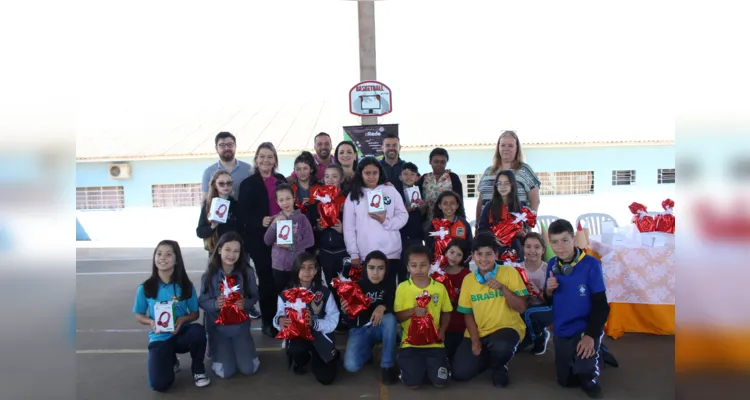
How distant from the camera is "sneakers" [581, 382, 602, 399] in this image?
3.49 m

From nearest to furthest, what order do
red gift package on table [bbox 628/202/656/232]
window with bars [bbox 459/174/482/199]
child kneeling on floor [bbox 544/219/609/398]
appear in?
child kneeling on floor [bbox 544/219/609/398] → red gift package on table [bbox 628/202/656/232] → window with bars [bbox 459/174/482/199]

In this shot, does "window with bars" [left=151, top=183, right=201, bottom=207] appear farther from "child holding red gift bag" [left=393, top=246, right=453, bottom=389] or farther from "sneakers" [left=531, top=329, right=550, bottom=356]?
"sneakers" [left=531, top=329, right=550, bottom=356]

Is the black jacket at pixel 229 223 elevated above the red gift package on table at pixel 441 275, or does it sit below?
above

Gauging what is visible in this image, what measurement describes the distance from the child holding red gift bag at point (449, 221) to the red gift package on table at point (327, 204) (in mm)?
844

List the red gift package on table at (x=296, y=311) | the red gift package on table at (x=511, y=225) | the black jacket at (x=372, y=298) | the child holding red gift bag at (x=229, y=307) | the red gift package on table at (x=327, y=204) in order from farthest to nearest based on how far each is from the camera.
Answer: the red gift package on table at (x=327, y=204)
the red gift package on table at (x=511, y=225)
the black jacket at (x=372, y=298)
the child holding red gift bag at (x=229, y=307)
the red gift package on table at (x=296, y=311)

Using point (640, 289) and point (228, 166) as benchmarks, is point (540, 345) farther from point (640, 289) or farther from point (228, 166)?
point (228, 166)

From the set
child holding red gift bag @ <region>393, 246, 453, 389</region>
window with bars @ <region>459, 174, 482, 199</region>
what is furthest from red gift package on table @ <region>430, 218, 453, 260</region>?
window with bars @ <region>459, 174, 482, 199</region>

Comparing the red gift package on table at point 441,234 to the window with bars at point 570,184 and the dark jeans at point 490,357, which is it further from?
the window with bars at point 570,184

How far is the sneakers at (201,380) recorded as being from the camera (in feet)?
12.6

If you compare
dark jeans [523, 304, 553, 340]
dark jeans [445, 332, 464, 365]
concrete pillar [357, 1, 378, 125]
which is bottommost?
dark jeans [445, 332, 464, 365]

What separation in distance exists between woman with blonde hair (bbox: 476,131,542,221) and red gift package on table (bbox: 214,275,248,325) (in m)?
2.38

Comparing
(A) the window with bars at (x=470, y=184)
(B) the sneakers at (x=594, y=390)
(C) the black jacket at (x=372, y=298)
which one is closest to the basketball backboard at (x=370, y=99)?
(C) the black jacket at (x=372, y=298)

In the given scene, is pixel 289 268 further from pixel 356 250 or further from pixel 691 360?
pixel 691 360

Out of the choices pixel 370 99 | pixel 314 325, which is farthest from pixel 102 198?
pixel 314 325
